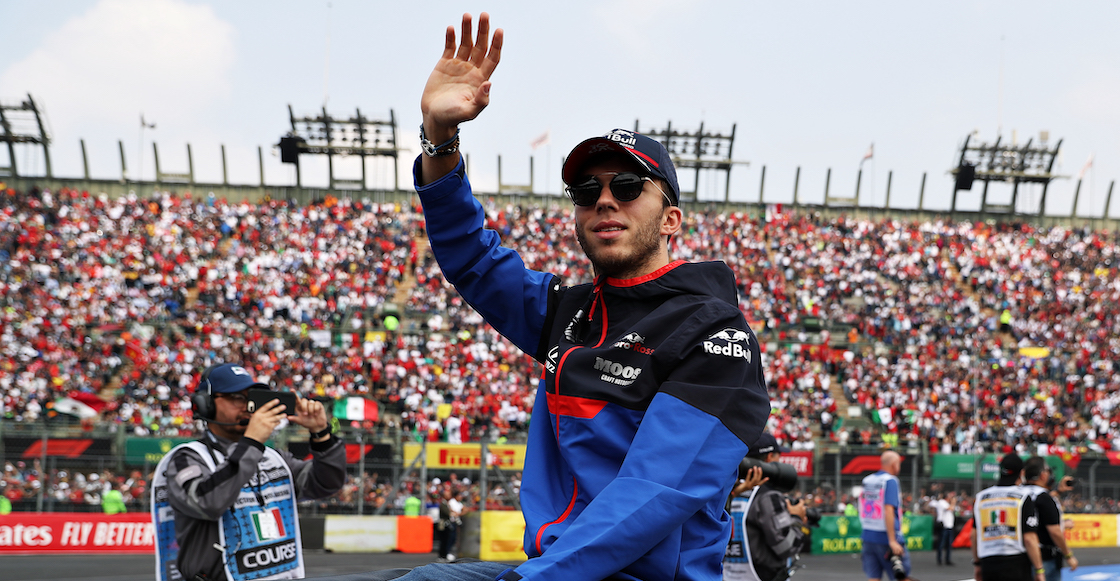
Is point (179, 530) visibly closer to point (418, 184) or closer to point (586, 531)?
point (418, 184)

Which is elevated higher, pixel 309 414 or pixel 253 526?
pixel 309 414

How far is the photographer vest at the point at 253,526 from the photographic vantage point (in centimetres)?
476

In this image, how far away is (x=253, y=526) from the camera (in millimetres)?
4871

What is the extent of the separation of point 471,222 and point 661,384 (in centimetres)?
71

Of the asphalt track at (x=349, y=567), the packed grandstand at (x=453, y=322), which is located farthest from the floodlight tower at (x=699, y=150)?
the asphalt track at (x=349, y=567)

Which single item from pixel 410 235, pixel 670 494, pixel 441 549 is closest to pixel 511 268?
pixel 670 494

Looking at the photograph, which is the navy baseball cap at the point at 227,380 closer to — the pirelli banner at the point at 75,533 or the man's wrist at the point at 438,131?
the man's wrist at the point at 438,131

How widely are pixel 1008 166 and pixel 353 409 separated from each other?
34.7 metres

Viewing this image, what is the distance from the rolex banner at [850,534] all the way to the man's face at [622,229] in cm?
1861

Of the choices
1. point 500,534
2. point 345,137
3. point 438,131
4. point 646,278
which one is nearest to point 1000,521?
point 646,278

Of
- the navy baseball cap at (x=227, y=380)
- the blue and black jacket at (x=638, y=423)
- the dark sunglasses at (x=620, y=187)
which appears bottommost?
the navy baseball cap at (x=227, y=380)

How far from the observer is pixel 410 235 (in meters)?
35.7

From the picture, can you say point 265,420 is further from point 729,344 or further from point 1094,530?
point 1094,530

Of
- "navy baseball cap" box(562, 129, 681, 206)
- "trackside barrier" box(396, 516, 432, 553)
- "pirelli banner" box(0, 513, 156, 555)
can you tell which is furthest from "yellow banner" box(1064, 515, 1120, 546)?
"navy baseball cap" box(562, 129, 681, 206)
